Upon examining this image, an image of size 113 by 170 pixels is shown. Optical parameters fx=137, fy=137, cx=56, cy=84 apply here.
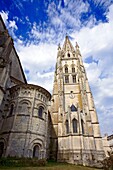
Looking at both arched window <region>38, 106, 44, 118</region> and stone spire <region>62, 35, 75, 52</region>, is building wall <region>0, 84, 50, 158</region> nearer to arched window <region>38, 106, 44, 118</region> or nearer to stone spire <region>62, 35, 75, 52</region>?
arched window <region>38, 106, 44, 118</region>

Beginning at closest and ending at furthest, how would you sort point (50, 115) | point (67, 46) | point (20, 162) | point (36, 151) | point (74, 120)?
point (20, 162)
point (36, 151)
point (74, 120)
point (50, 115)
point (67, 46)

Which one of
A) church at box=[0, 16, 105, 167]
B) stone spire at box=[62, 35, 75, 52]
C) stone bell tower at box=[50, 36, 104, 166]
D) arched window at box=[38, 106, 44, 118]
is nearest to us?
church at box=[0, 16, 105, 167]

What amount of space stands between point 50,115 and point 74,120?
5951 mm

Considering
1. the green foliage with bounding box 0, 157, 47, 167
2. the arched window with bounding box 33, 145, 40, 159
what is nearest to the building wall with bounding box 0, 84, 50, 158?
the arched window with bounding box 33, 145, 40, 159

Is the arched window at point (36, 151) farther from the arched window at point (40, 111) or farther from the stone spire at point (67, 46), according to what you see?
the stone spire at point (67, 46)

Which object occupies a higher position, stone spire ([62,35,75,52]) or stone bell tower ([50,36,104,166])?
stone spire ([62,35,75,52])

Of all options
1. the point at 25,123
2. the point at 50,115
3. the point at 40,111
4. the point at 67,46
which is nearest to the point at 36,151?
the point at 25,123

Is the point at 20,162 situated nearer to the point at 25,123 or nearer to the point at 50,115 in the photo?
the point at 25,123

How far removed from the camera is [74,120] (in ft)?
106

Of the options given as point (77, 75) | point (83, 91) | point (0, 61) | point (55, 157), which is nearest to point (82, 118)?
point (83, 91)

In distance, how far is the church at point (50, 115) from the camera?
1981 cm

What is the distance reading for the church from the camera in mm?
19812

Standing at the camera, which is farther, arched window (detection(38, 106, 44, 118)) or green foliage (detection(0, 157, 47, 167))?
arched window (detection(38, 106, 44, 118))

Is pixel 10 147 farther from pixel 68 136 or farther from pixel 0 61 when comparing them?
pixel 68 136
